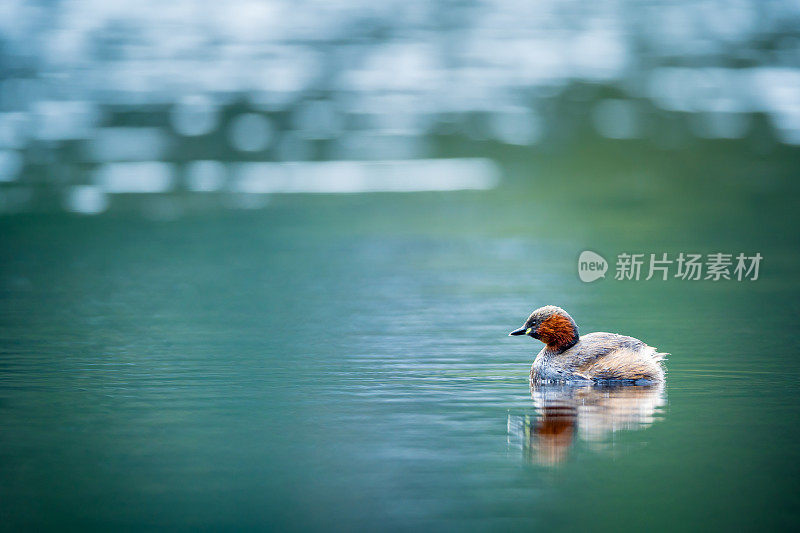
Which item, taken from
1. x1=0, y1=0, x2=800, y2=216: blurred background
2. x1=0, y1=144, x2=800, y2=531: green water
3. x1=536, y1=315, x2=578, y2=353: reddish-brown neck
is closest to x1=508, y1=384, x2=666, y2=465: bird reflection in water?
x1=0, y1=144, x2=800, y2=531: green water

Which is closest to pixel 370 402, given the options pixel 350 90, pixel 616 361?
pixel 616 361

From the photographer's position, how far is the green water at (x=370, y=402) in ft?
34.2

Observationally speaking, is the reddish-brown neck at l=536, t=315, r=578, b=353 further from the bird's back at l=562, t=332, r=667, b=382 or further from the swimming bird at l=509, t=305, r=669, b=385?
the bird's back at l=562, t=332, r=667, b=382

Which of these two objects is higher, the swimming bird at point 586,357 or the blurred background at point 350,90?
the blurred background at point 350,90

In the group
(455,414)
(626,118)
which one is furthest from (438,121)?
(455,414)

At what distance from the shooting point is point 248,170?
240 ft

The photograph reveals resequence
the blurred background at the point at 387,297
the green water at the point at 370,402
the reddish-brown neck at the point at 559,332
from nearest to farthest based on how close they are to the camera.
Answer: the green water at the point at 370,402
the blurred background at the point at 387,297
the reddish-brown neck at the point at 559,332

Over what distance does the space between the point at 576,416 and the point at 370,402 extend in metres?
2.27

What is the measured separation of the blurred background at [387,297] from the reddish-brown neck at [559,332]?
68 centimetres

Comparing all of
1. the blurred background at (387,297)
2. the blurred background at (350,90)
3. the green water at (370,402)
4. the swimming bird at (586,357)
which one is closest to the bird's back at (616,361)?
the swimming bird at (586,357)

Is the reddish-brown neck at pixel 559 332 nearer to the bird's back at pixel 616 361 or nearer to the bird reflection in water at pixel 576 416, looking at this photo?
the bird's back at pixel 616 361

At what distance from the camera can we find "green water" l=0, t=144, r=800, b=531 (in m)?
10.4

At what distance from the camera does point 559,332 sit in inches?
600

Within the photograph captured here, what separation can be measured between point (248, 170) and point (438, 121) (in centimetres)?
1957
